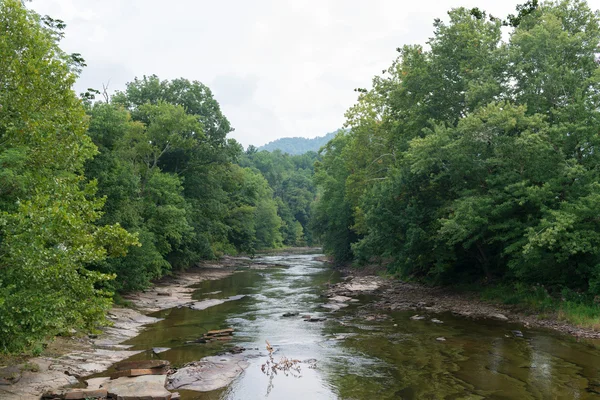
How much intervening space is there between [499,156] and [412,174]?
6.31m

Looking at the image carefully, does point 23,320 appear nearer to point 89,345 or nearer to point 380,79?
point 89,345

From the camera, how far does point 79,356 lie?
52.8ft

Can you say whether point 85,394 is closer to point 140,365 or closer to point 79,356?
point 140,365

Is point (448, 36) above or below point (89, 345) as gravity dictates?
above

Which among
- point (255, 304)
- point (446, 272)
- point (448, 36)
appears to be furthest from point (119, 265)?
point (448, 36)

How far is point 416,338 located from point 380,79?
76.3ft

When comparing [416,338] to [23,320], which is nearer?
[23,320]

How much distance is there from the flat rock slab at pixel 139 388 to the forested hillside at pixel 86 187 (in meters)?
1.79

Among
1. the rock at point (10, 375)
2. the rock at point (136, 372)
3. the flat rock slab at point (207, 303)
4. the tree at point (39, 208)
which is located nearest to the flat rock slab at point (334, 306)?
the flat rock slab at point (207, 303)

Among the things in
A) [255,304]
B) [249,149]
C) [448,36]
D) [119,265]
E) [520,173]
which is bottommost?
[255,304]

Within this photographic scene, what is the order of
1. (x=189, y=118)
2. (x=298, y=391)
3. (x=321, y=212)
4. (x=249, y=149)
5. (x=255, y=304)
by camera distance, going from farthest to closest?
1. (x=249, y=149)
2. (x=321, y=212)
3. (x=189, y=118)
4. (x=255, y=304)
5. (x=298, y=391)

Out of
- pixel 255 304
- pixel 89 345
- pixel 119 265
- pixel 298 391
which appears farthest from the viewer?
pixel 255 304

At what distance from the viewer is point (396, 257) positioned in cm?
3150

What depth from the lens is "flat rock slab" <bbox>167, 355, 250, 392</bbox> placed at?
534 inches
